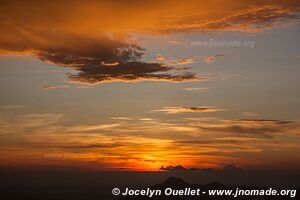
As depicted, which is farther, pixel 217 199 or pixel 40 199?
pixel 217 199

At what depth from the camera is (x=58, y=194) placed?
6450 centimetres

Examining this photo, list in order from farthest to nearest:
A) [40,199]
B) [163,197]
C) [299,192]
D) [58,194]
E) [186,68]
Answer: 1. [163,197]
2. [58,194]
3. [40,199]
4. [299,192]
5. [186,68]

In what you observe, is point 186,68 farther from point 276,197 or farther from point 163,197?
point 163,197

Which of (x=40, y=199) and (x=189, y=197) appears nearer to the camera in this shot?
(x=40, y=199)

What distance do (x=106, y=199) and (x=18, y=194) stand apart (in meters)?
14.6

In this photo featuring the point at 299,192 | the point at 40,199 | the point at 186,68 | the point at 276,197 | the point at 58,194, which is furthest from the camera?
the point at 58,194

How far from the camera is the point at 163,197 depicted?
2928 inches

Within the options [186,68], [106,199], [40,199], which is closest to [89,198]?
[106,199]

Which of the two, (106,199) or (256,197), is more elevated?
(256,197)

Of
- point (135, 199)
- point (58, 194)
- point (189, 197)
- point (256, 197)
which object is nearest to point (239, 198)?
point (256, 197)

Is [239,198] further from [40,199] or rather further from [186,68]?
[186,68]

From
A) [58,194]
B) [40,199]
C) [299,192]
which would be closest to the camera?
[299,192]

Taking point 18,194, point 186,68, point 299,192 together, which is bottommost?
point 186,68

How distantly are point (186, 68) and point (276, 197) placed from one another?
50221 millimetres
